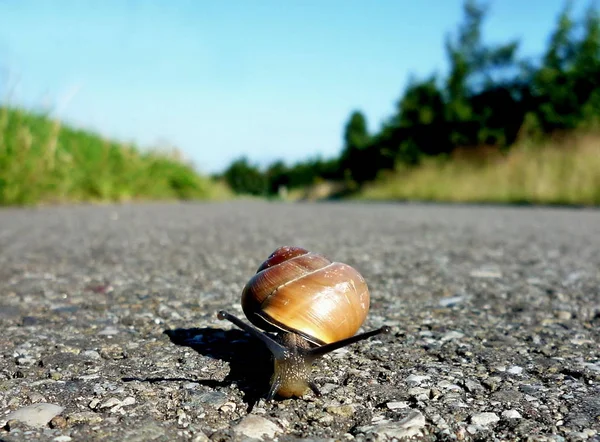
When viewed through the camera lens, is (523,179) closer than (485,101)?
Yes

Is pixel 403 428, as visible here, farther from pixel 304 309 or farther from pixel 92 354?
pixel 92 354

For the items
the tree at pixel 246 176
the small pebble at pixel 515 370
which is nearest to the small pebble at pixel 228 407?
the small pebble at pixel 515 370

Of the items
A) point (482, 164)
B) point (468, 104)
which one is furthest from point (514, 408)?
point (468, 104)

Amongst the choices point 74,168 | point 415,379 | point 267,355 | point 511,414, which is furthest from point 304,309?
point 74,168

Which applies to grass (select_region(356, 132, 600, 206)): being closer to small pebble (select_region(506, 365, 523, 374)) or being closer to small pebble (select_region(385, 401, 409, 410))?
small pebble (select_region(506, 365, 523, 374))

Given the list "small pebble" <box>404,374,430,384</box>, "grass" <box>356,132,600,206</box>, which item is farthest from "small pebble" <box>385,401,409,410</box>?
"grass" <box>356,132,600,206</box>

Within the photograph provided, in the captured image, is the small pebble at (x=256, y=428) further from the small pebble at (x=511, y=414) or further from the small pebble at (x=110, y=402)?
the small pebble at (x=511, y=414)
